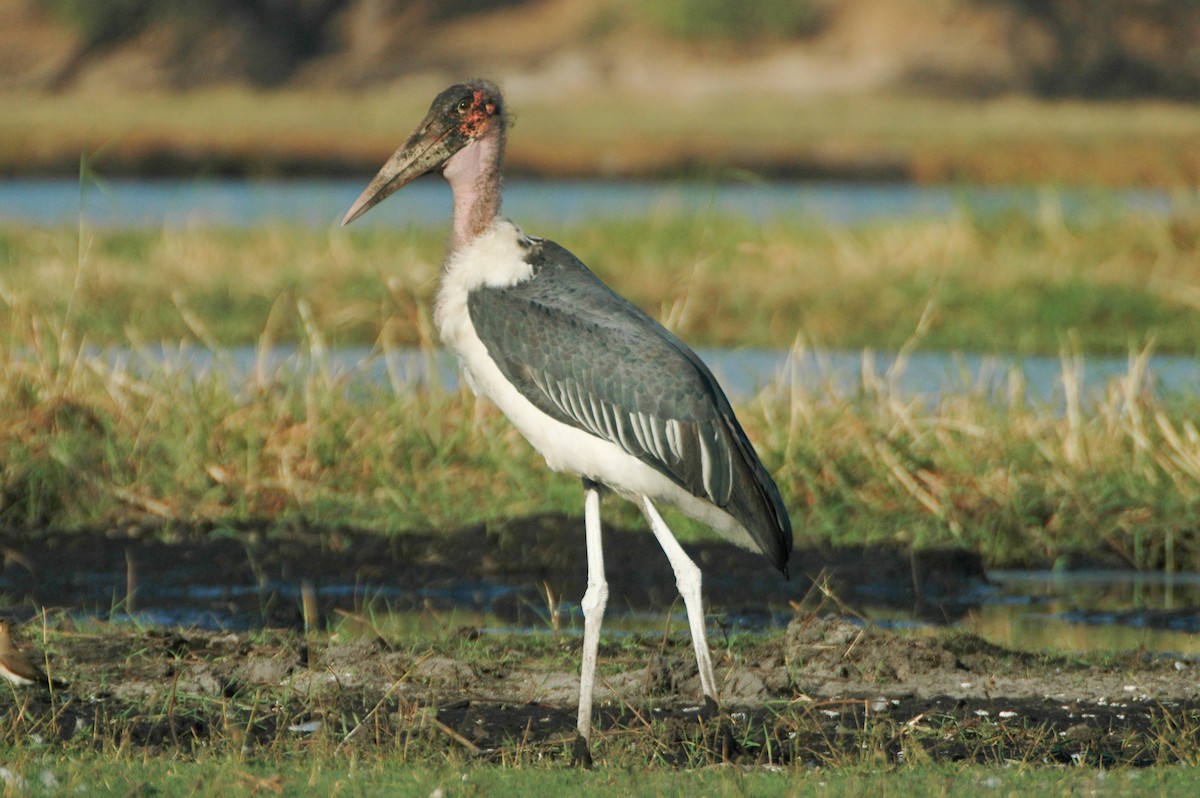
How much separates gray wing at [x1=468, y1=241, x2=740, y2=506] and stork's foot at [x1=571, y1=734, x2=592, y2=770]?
2.40 ft

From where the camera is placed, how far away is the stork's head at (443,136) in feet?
17.4

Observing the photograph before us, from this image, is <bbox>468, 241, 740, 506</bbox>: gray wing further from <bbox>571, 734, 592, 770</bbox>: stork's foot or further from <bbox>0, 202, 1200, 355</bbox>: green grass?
<bbox>0, 202, 1200, 355</bbox>: green grass

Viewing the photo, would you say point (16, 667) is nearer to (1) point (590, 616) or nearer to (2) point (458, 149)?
(1) point (590, 616)

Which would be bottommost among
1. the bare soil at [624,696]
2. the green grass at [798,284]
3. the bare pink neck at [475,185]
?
the bare soil at [624,696]

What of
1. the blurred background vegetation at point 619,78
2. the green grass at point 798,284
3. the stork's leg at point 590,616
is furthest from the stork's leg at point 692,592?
the blurred background vegetation at point 619,78

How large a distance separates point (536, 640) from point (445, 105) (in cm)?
165

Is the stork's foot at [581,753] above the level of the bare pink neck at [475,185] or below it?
below

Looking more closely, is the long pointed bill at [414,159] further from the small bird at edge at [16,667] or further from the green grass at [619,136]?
the green grass at [619,136]

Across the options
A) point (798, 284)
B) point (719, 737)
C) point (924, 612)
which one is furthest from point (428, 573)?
point (798, 284)

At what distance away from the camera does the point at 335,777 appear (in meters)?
4.31

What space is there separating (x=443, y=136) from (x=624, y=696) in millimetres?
1558

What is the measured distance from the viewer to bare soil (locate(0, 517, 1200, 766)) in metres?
4.66

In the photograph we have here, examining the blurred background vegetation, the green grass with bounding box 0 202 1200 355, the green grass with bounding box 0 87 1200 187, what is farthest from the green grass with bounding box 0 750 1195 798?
the blurred background vegetation

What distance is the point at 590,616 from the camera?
16.2ft
